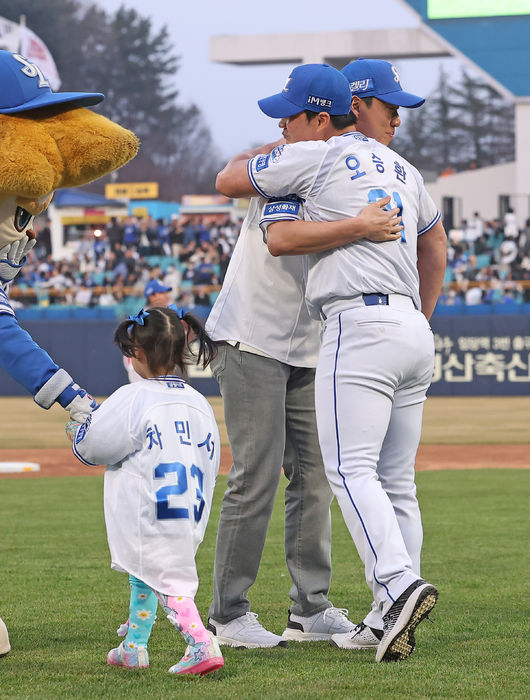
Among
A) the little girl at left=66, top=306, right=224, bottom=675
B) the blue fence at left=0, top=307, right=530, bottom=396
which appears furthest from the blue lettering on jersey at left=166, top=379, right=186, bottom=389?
the blue fence at left=0, top=307, right=530, bottom=396

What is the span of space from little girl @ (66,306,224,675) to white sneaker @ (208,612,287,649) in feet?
1.55

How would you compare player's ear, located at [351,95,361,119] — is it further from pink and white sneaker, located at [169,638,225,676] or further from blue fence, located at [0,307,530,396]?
blue fence, located at [0,307,530,396]

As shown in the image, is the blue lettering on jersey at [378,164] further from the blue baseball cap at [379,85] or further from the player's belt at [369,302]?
the player's belt at [369,302]

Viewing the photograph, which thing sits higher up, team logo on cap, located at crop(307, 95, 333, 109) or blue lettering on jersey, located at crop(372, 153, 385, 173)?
team logo on cap, located at crop(307, 95, 333, 109)

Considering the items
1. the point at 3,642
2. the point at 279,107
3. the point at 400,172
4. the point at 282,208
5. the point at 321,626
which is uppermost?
the point at 279,107

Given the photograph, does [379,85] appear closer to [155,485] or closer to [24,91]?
Result: [24,91]

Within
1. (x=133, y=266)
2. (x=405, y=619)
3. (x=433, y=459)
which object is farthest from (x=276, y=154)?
(x=133, y=266)

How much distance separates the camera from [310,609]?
395 cm

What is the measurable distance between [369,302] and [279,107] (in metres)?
0.75

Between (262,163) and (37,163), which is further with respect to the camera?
Result: (262,163)

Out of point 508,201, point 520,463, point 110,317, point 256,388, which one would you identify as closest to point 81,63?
point 508,201

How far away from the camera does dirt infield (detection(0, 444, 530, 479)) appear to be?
36.5ft

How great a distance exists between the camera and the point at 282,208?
11.8ft

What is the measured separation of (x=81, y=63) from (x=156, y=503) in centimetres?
6752
